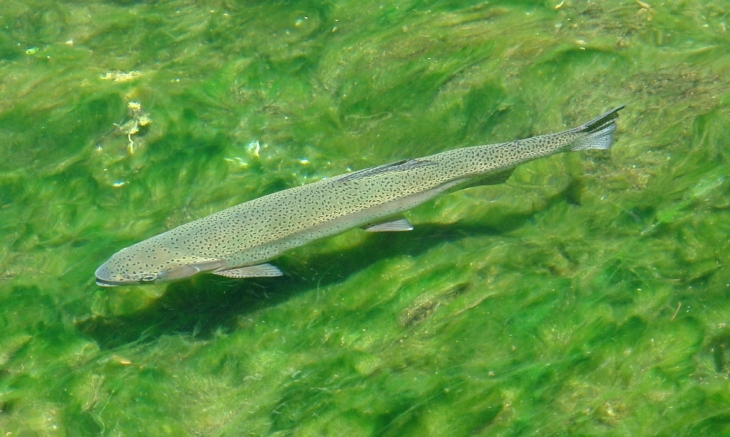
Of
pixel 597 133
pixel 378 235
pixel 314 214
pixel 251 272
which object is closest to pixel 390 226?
pixel 378 235

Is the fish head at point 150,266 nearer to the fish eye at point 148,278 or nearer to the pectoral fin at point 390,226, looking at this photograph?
the fish eye at point 148,278

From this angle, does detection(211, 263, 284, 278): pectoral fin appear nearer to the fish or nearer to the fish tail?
the fish

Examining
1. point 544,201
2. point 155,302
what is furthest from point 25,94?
point 544,201

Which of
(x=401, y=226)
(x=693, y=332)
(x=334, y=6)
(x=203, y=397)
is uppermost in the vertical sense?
(x=334, y=6)

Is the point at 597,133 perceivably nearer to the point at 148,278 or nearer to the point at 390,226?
the point at 390,226

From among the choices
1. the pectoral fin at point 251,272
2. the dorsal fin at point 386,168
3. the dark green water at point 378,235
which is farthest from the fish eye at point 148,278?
the dorsal fin at point 386,168

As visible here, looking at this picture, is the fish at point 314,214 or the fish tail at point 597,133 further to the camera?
the fish tail at point 597,133

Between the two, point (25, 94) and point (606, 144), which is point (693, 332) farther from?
point (25, 94)
